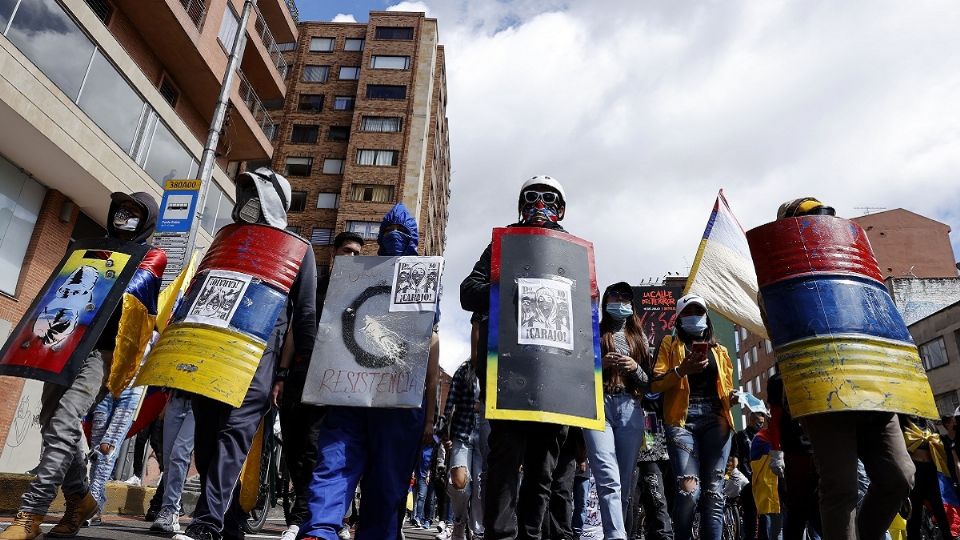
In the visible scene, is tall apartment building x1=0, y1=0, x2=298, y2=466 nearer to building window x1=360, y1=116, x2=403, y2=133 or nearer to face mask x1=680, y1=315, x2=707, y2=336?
face mask x1=680, y1=315, x2=707, y2=336

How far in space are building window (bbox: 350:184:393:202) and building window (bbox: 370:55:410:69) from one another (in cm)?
943

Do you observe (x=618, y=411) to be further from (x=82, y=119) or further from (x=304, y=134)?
(x=304, y=134)

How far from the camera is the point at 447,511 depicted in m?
10.1

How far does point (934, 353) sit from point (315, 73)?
41.6m

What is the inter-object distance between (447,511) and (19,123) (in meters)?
10.3

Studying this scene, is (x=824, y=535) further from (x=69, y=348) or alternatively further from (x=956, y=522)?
(x=956, y=522)

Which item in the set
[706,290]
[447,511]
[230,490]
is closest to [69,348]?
[230,490]

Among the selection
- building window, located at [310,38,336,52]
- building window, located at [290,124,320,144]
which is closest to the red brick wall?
building window, located at [290,124,320,144]

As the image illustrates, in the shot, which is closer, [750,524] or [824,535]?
[824,535]

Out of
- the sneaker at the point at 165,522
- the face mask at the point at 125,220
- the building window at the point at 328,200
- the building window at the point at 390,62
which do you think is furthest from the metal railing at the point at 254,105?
the building window at the point at 390,62

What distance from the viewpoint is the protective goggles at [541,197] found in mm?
3600

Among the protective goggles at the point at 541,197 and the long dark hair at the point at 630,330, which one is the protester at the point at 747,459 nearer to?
the long dark hair at the point at 630,330

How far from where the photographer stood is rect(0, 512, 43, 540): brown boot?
10.1 feet

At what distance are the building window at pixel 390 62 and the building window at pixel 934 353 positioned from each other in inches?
1371
